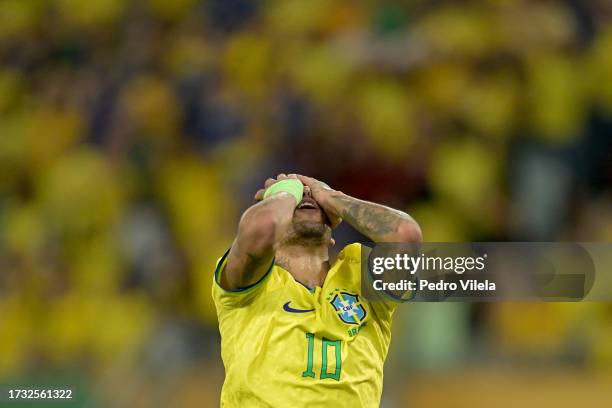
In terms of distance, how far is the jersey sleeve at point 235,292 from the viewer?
3.02 m

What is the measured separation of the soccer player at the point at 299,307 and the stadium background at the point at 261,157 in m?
1.80

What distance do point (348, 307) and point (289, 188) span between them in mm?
431

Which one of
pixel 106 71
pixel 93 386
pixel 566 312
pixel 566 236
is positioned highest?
pixel 106 71

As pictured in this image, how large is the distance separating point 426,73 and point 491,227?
3.91ft

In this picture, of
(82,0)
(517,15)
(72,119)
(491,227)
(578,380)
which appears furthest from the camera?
(82,0)

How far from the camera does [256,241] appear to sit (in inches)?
114

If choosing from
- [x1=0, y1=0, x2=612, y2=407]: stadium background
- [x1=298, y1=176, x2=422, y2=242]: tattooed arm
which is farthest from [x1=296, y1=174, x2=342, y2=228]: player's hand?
[x1=0, y1=0, x2=612, y2=407]: stadium background

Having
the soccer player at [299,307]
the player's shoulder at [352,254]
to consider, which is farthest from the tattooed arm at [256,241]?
the player's shoulder at [352,254]

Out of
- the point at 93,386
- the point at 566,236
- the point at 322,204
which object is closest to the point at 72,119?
the point at 93,386

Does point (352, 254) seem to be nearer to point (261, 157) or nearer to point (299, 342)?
point (299, 342)

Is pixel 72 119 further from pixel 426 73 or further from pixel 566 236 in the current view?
pixel 566 236

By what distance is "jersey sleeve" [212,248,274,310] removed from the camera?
3018mm

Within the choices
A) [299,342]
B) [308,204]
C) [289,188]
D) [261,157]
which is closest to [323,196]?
[308,204]

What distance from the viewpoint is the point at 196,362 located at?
17.3 feet
